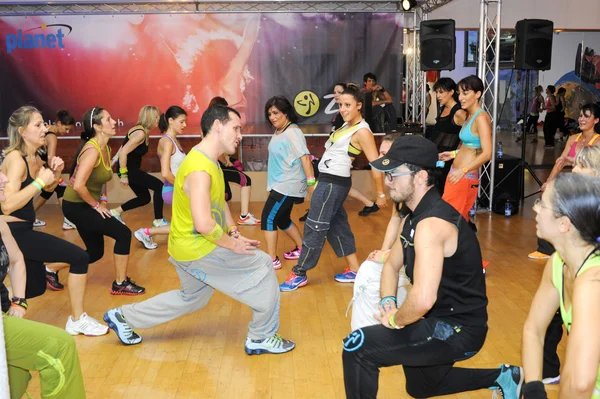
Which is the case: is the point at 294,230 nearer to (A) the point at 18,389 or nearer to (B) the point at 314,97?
(A) the point at 18,389

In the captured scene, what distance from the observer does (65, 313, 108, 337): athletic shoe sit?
4.44 meters

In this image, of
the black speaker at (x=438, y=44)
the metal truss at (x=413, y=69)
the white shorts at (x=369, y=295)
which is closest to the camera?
the white shorts at (x=369, y=295)

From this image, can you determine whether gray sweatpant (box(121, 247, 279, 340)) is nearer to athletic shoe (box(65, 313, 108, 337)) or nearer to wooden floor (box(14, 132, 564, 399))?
wooden floor (box(14, 132, 564, 399))

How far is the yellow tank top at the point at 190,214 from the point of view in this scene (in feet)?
12.3

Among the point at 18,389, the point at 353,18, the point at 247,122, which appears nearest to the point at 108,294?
the point at 18,389

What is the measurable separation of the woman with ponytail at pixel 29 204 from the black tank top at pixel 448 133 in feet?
13.2

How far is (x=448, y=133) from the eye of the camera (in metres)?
6.92

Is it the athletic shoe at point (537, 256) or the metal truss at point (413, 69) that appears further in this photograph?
the metal truss at point (413, 69)

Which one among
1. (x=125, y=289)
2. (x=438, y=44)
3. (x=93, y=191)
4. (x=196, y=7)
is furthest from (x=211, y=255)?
(x=196, y=7)

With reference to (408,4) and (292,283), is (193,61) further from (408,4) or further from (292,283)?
(292,283)

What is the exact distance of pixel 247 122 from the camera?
1147 cm

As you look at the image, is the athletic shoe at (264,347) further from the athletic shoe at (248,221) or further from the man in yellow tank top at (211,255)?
the athletic shoe at (248,221)

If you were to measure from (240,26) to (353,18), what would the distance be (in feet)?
6.33

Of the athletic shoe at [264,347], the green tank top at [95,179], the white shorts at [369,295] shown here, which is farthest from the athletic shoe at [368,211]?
the white shorts at [369,295]
